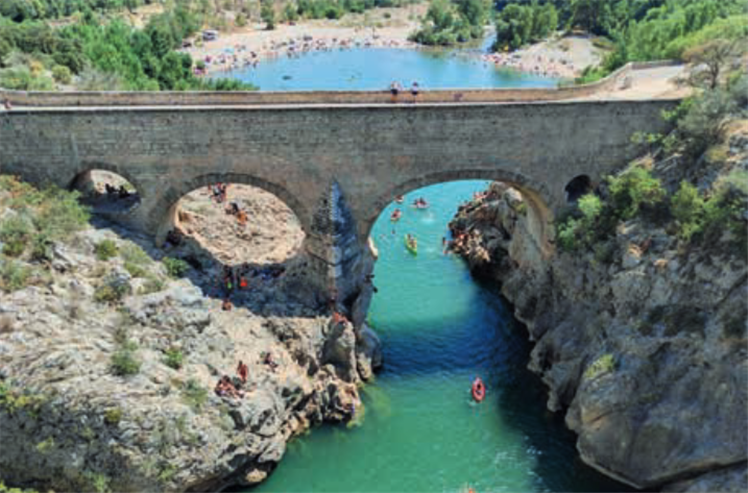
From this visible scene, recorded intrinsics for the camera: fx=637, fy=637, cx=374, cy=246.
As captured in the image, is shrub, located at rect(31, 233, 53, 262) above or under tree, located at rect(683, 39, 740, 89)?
under

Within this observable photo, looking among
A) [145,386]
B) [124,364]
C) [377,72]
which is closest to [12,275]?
[124,364]

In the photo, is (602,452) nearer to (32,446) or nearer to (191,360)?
(191,360)

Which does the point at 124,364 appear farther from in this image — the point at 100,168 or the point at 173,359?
the point at 100,168

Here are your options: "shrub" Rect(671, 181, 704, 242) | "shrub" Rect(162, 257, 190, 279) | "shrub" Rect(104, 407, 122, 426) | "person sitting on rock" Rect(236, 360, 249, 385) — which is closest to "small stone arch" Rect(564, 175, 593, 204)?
"shrub" Rect(671, 181, 704, 242)

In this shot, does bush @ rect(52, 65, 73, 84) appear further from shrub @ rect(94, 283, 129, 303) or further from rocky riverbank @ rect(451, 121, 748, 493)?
rocky riverbank @ rect(451, 121, 748, 493)

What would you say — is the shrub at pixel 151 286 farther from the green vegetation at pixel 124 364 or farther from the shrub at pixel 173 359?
the green vegetation at pixel 124 364

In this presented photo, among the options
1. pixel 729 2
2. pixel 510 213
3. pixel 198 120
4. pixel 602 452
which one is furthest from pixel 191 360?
pixel 729 2
